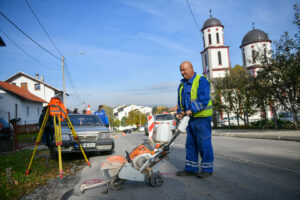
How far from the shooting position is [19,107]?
3497cm

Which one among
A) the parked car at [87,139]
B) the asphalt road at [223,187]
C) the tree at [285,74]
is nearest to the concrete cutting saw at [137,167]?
the asphalt road at [223,187]

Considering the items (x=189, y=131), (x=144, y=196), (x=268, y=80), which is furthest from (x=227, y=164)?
(x=268, y=80)

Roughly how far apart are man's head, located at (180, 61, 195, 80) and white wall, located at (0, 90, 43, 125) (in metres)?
29.8

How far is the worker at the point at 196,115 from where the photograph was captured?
416 cm

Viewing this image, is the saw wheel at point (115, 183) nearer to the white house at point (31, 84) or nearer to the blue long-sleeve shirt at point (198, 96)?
the blue long-sleeve shirt at point (198, 96)

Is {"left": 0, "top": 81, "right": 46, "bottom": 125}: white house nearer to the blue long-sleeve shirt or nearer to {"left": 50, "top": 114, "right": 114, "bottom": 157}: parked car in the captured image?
{"left": 50, "top": 114, "right": 114, "bottom": 157}: parked car

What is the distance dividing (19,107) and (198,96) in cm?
3667

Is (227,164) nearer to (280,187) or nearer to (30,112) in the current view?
(280,187)

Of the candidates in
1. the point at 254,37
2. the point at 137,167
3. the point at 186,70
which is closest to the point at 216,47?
the point at 254,37

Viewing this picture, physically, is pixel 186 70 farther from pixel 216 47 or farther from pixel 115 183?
pixel 216 47

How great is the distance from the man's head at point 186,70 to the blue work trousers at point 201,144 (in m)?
0.80

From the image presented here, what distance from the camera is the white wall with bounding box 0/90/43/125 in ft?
108

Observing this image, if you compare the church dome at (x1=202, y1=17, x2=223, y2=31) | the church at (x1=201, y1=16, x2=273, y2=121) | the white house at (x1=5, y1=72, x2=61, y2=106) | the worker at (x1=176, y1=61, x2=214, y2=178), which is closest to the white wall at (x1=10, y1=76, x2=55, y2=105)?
the white house at (x1=5, y1=72, x2=61, y2=106)

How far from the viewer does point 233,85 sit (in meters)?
24.2
